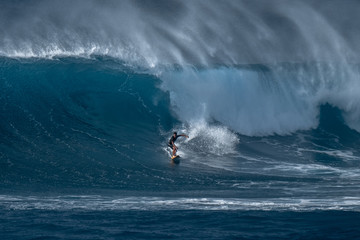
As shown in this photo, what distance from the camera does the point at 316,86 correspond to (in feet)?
65.2

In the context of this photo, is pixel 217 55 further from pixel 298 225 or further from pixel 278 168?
pixel 298 225

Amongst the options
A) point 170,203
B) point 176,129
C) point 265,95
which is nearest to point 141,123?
point 176,129

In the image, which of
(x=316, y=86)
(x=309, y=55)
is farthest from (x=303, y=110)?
(x=309, y=55)

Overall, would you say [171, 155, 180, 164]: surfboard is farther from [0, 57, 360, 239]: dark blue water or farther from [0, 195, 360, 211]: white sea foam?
[0, 195, 360, 211]: white sea foam

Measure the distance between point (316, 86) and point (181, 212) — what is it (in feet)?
41.7

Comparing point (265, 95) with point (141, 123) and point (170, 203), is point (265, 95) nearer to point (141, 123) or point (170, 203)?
point (141, 123)

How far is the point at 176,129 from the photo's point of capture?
15992mm

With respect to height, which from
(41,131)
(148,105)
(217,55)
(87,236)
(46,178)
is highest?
(217,55)

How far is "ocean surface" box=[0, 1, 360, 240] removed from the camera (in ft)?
27.8

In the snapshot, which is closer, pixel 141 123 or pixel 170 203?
pixel 170 203

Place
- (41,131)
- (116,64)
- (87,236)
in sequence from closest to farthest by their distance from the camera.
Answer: (87,236) < (41,131) < (116,64)

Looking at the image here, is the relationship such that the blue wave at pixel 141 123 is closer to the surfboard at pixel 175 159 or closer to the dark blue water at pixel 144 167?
the dark blue water at pixel 144 167

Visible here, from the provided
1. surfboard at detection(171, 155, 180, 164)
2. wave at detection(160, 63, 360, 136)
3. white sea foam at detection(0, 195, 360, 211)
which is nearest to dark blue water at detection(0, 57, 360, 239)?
white sea foam at detection(0, 195, 360, 211)

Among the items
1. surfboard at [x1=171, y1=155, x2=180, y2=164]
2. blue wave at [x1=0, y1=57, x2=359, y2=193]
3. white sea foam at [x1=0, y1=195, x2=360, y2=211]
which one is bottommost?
white sea foam at [x1=0, y1=195, x2=360, y2=211]
